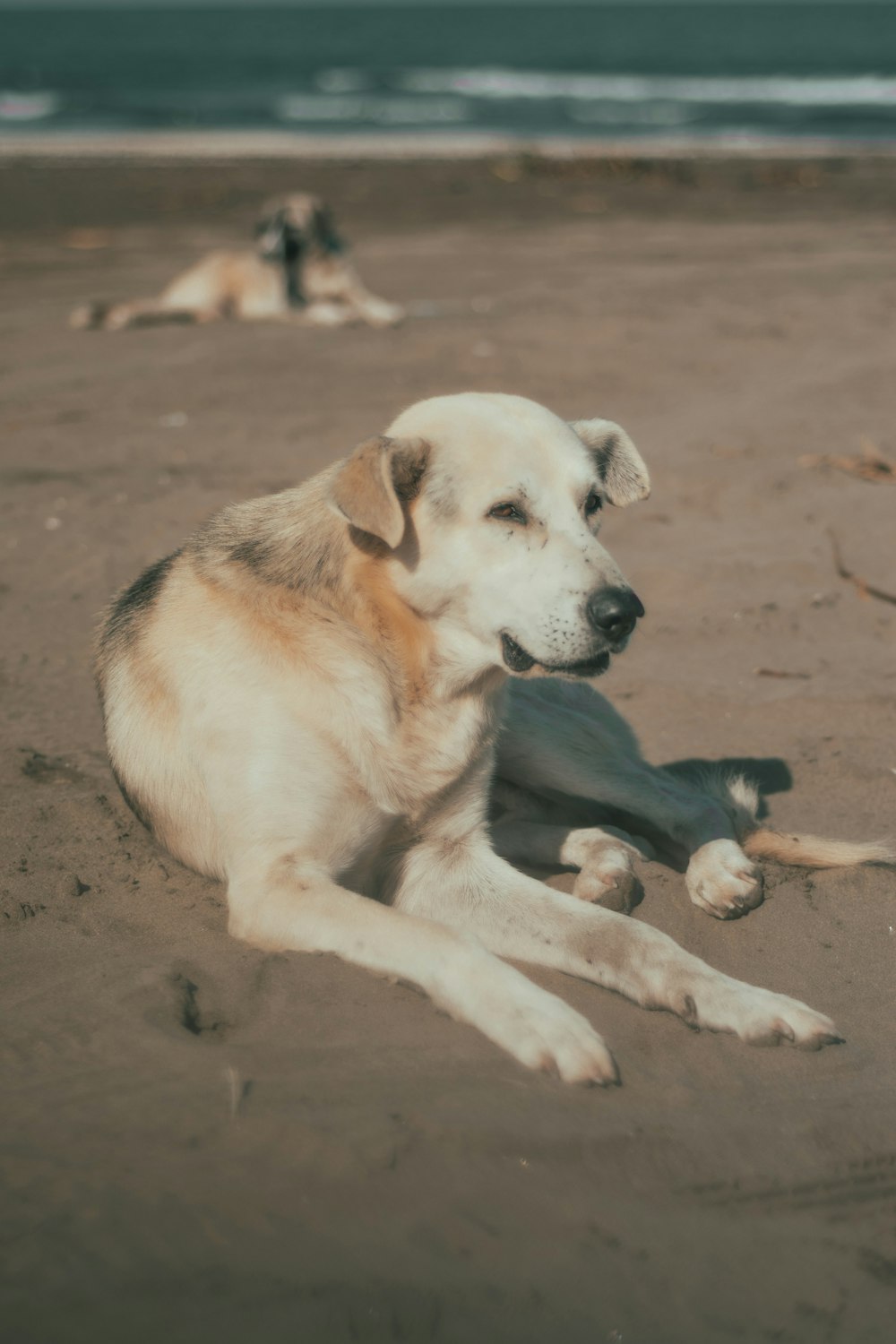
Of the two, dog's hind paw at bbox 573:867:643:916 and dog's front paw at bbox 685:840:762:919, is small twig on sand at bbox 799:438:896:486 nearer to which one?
dog's front paw at bbox 685:840:762:919

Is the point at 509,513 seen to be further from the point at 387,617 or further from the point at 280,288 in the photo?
the point at 280,288

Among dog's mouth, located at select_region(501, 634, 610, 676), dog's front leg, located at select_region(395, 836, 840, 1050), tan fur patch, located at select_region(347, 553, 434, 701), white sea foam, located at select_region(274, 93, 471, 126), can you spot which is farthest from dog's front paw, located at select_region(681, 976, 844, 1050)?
white sea foam, located at select_region(274, 93, 471, 126)

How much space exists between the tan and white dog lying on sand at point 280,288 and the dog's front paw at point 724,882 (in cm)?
865

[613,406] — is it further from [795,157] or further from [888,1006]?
[795,157]

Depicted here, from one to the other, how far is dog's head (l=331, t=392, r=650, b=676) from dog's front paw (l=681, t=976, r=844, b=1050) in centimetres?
88

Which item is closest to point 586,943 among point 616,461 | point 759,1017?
point 759,1017

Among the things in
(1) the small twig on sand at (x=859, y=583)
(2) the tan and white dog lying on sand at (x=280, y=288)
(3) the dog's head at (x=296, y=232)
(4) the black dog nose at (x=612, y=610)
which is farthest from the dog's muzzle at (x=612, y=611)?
(3) the dog's head at (x=296, y=232)

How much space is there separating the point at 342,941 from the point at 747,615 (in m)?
3.25

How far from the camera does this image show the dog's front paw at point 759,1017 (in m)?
3.04

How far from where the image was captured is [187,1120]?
2506mm

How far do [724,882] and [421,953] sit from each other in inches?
42.3

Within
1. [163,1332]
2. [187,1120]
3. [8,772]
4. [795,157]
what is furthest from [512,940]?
[795,157]

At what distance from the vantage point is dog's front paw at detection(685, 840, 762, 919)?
3.71 meters

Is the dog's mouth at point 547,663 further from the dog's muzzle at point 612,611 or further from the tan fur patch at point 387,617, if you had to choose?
the tan fur patch at point 387,617
